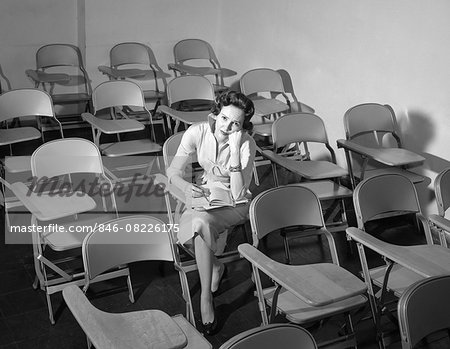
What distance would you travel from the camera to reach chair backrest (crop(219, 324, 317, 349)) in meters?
2.33

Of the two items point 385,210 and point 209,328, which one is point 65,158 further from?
point 385,210

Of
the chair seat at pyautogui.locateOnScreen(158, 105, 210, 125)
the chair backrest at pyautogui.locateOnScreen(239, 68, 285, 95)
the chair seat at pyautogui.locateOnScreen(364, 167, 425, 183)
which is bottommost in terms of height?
the chair seat at pyautogui.locateOnScreen(364, 167, 425, 183)

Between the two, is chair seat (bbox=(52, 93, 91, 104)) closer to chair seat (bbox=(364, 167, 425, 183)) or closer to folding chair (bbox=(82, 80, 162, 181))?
folding chair (bbox=(82, 80, 162, 181))

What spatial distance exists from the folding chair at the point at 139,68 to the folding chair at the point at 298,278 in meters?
3.55

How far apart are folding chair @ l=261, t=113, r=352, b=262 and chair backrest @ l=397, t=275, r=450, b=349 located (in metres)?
1.65

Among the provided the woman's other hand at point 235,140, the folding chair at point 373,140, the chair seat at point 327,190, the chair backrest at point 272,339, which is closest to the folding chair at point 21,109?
the woman's other hand at point 235,140

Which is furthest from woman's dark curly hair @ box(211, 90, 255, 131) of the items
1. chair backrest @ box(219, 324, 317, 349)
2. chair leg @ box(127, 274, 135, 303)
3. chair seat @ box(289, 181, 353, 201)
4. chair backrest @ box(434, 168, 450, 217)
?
chair backrest @ box(219, 324, 317, 349)

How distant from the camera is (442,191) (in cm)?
417

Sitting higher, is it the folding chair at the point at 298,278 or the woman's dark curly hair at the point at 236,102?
the woman's dark curly hair at the point at 236,102

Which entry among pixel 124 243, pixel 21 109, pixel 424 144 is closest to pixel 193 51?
pixel 21 109

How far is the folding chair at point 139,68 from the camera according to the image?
23.3 ft

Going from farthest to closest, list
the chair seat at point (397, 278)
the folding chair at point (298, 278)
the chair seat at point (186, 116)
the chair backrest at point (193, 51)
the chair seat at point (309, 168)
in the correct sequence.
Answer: the chair backrest at point (193, 51) → the chair seat at point (186, 116) → the chair seat at point (309, 168) → the chair seat at point (397, 278) → the folding chair at point (298, 278)

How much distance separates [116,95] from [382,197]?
2971 mm

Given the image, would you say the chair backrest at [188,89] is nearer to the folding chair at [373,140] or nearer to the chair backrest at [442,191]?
the folding chair at [373,140]
